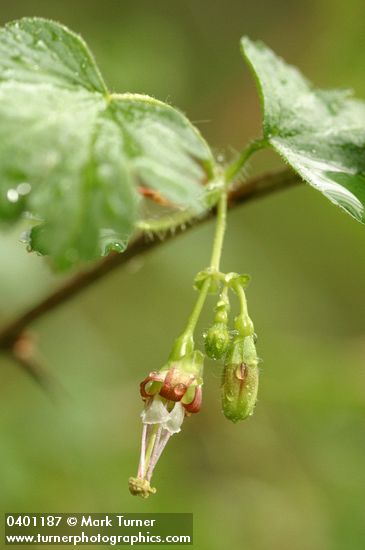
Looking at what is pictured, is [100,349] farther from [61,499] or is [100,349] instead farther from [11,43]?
[11,43]

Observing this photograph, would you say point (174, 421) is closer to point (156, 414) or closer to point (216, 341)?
point (156, 414)

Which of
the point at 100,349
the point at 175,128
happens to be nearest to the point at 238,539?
the point at 100,349

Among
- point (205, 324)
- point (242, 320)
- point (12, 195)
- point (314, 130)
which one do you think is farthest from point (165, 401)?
point (205, 324)

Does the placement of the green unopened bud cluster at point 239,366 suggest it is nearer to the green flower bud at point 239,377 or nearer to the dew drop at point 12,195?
the green flower bud at point 239,377

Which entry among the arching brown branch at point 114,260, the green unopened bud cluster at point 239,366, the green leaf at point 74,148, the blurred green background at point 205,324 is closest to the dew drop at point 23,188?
the green leaf at point 74,148

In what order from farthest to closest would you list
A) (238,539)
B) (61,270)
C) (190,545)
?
(238,539) < (190,545) < (61,270)

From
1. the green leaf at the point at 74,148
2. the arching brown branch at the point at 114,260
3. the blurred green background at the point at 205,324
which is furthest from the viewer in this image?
the blurred green background at the point at 205,324
